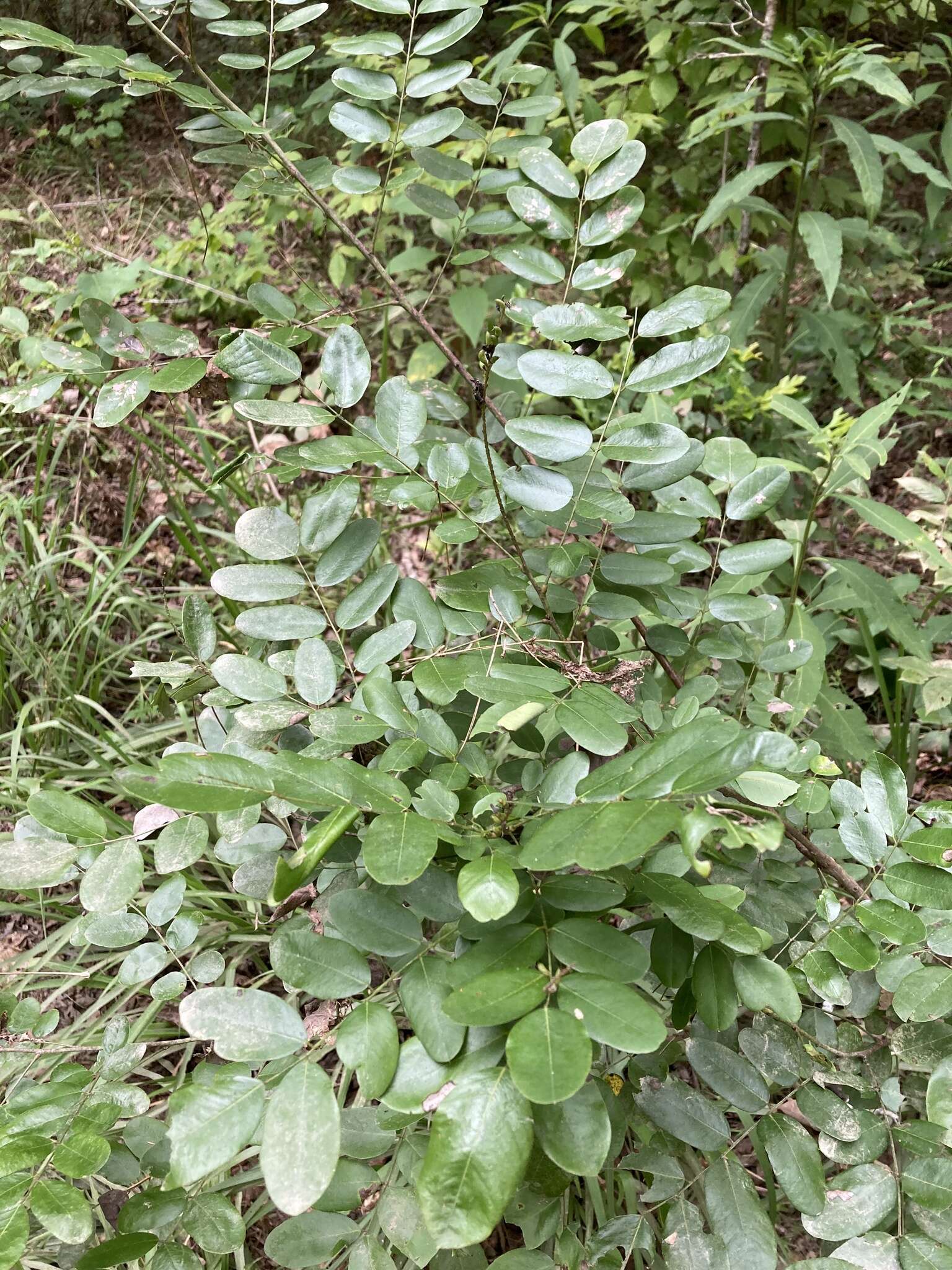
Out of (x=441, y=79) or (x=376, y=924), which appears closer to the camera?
Answer: (x=376, y=924)

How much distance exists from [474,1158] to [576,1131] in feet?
0.26

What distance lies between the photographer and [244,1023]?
57 cm

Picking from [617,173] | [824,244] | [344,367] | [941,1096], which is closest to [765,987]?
[941,1096]

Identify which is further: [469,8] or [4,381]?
[4,381]

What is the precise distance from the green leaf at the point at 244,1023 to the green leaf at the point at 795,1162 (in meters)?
0.45

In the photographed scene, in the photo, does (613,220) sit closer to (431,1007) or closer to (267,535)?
(267,535)

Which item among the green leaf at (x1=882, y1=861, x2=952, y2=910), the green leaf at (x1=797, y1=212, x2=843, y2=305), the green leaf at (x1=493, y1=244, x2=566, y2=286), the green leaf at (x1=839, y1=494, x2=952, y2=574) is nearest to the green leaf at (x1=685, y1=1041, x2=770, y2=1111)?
the green leaf at (x1=882, y1=861, x2=952, y2=910)

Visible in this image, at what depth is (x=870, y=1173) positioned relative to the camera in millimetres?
730

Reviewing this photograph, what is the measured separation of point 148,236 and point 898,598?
3.63 meters

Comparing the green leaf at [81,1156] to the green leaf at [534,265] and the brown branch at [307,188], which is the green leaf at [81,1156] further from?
the green leaf at [534,265]

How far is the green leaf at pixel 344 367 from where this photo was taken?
881 millimetres

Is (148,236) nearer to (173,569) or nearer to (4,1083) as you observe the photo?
(173,569)

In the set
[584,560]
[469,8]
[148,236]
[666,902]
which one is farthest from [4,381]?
[666,902]

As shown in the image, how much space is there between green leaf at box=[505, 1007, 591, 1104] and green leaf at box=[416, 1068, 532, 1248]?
0.09 feet
